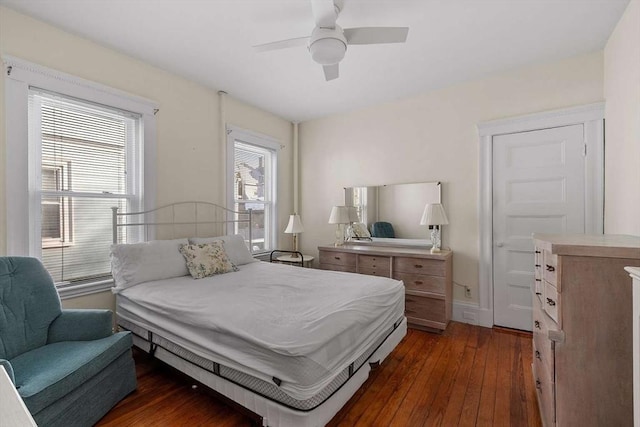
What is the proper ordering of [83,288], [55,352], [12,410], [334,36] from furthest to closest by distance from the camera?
1. [83,288]
2. [334,36]
3. [55,352]
4. [12,410]

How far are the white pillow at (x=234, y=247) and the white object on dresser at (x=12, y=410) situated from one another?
2.52 metres

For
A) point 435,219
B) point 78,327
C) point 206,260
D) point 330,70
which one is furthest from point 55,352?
point 435,219

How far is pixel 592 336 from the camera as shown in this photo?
4.31ft

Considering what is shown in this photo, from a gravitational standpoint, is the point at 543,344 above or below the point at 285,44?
below

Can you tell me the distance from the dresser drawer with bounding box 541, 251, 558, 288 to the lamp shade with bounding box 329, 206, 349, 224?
255 centimetres

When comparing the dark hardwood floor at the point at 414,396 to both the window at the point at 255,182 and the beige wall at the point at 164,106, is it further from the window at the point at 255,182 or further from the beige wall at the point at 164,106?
the window at the point at 255,182

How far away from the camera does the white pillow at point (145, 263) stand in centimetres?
244

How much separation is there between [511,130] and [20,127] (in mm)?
4304

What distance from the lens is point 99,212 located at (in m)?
2.68

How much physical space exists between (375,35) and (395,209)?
7.43 ft

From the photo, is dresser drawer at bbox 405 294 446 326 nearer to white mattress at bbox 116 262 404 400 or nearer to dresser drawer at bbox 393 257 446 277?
dresser drawer at bbox 393 257 446 277

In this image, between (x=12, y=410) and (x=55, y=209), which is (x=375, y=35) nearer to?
(x=12, y=410)

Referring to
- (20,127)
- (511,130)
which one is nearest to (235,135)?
(20,127)

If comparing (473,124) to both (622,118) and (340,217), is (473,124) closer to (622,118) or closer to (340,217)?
(622,118)
